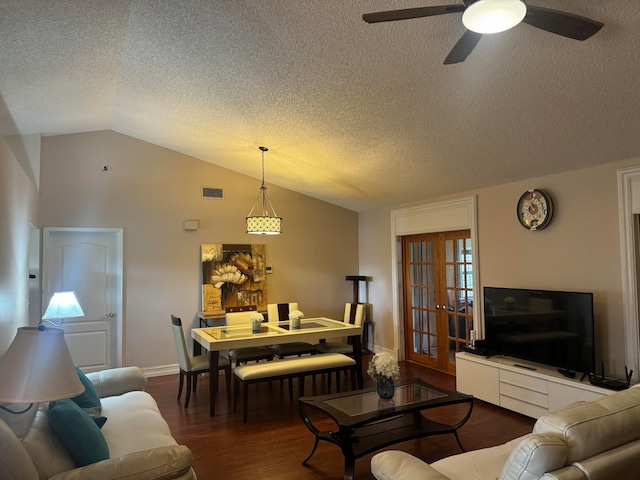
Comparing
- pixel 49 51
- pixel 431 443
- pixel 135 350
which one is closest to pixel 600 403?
pixel 431 443

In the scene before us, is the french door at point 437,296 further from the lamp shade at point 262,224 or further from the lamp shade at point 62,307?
the lamp shade at point 62,307

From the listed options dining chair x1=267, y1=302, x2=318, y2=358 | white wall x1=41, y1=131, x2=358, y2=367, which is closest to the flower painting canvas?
white wall x1=41, y1=131, x2=358, y2=367

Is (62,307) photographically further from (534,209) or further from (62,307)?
(534,209)

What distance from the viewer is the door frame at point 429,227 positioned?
504 cm

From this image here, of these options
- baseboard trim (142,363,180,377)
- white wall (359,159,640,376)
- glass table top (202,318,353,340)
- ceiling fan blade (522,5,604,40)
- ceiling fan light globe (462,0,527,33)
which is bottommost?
baseboard trim (142,363,180,377)

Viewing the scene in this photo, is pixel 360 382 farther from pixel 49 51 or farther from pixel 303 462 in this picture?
pixel 49 51

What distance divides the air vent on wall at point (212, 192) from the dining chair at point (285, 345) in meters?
1.81

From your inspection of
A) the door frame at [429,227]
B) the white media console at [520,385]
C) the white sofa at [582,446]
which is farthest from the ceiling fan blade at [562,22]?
the door frame at [429,227]

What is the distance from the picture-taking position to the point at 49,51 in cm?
295

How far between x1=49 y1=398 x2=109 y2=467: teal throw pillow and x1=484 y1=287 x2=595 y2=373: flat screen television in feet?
12.2

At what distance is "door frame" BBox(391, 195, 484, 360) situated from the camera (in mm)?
5035

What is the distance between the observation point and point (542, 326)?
4055 mm

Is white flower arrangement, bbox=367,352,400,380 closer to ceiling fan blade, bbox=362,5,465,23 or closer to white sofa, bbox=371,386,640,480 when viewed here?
white sofa, bbox=371,386,640,480


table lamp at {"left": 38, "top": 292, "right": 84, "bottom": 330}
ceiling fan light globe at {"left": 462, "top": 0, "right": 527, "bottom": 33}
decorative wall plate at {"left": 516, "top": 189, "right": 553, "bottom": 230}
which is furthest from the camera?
decorative wall plate at {"left": 516, "top": 189, "right": 553, "bottom": 230}
